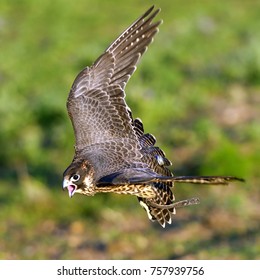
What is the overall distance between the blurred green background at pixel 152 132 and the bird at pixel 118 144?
14.5ft

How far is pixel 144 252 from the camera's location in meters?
11.8

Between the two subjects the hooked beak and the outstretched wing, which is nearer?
the hooked beak

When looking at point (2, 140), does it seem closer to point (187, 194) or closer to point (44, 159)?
point (44, 159)

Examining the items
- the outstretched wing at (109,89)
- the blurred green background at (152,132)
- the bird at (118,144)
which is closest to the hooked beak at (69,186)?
the bird at (118,144)

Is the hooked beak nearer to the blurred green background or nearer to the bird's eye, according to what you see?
the bird's eye

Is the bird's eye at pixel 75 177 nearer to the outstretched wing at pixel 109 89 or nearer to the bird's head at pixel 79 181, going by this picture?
the bird's head at pixel 79 181

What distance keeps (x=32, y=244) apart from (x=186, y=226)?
1997 millimetres

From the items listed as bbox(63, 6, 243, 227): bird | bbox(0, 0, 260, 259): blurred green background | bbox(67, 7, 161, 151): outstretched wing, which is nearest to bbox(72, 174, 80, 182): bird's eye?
bbox(63, 6, 243, 227): bird

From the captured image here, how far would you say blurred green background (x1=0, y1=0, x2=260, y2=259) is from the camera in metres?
12.3

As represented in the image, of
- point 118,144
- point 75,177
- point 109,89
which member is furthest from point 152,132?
point 75,177

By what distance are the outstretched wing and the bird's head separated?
707mm

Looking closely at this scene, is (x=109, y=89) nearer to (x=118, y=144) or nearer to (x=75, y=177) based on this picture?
(x=118, y=144)

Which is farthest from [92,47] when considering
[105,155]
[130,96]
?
[105,155]

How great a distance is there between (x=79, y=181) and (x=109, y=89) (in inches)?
55.4
